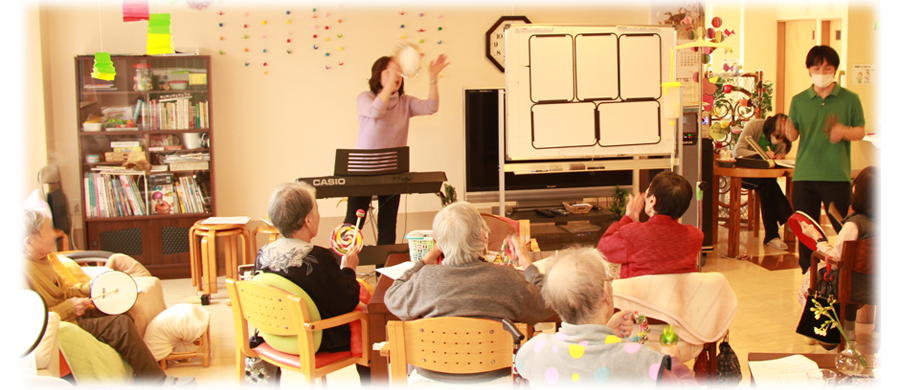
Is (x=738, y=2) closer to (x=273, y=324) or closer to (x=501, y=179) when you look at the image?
(x=501, y=179)

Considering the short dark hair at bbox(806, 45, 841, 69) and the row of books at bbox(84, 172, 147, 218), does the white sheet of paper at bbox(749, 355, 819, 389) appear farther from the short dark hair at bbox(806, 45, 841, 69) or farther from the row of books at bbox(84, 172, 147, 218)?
the row of books at bbox(84, 172, 147, 218)

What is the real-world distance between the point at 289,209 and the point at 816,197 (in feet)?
11.4

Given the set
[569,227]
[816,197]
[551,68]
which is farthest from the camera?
[569,227]

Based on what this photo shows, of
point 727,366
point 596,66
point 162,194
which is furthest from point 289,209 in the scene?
point 162,194

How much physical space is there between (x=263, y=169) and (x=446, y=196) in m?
1.85

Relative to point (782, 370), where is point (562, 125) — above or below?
above

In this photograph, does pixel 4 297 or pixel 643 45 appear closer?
pixel 4 297

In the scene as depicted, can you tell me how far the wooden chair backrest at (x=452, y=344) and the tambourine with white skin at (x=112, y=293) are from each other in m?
1.42

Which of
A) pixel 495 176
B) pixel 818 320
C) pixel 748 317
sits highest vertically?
pixel 495 176

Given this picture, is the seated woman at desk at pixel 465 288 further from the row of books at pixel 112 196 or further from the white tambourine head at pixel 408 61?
the row of books at pixel 112 196

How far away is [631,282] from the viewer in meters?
2.55

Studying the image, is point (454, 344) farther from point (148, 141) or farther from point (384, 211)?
point (148, 141)

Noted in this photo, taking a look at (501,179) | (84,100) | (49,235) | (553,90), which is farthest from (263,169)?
(49,235)

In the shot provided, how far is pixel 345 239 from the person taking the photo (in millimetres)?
2764
